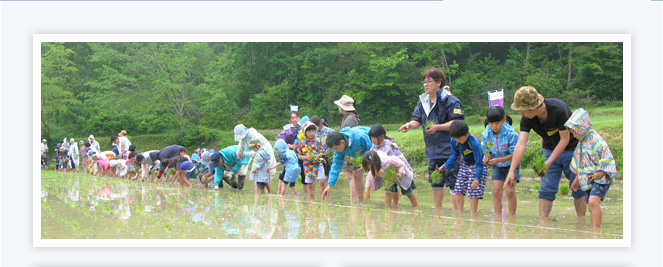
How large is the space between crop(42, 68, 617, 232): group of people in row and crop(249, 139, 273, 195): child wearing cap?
0.06 feet

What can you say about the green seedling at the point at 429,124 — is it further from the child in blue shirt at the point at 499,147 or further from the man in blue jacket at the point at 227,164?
the man in blue jacket at the point at 227,164

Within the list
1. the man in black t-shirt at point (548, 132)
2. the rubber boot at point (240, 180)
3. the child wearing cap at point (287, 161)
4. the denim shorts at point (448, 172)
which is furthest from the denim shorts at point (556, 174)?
the rubber boot at point (240, 180)

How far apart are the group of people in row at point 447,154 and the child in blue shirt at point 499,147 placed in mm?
11

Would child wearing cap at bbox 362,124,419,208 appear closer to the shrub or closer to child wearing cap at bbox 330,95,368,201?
child wearing cap at bbox 330,95,368,201

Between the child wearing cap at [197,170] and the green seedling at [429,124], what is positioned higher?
the green seedling at [429,124]

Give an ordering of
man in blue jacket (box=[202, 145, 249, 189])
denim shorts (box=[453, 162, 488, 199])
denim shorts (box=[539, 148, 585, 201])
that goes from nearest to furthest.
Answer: denim shorts (box=[539, 148, 585, 201]), denim shorts (box=[453, 162, 488, 199]), man in blue jacket (box=[202, 145, 249, 189])

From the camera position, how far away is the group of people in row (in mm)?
5598

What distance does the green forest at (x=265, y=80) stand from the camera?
24.8 meters

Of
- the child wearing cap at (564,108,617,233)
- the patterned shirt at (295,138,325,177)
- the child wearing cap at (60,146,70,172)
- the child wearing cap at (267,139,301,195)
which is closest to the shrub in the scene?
the child wearing cap at (60,146,70,172)

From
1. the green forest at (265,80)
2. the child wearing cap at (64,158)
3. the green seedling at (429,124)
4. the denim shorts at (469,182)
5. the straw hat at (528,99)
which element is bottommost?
the child wearing cap at (64,158)

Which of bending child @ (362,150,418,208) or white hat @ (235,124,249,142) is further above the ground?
white hat @ (235,124,249,142)

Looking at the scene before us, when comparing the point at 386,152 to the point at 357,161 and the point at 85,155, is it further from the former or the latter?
the point at 85,155
